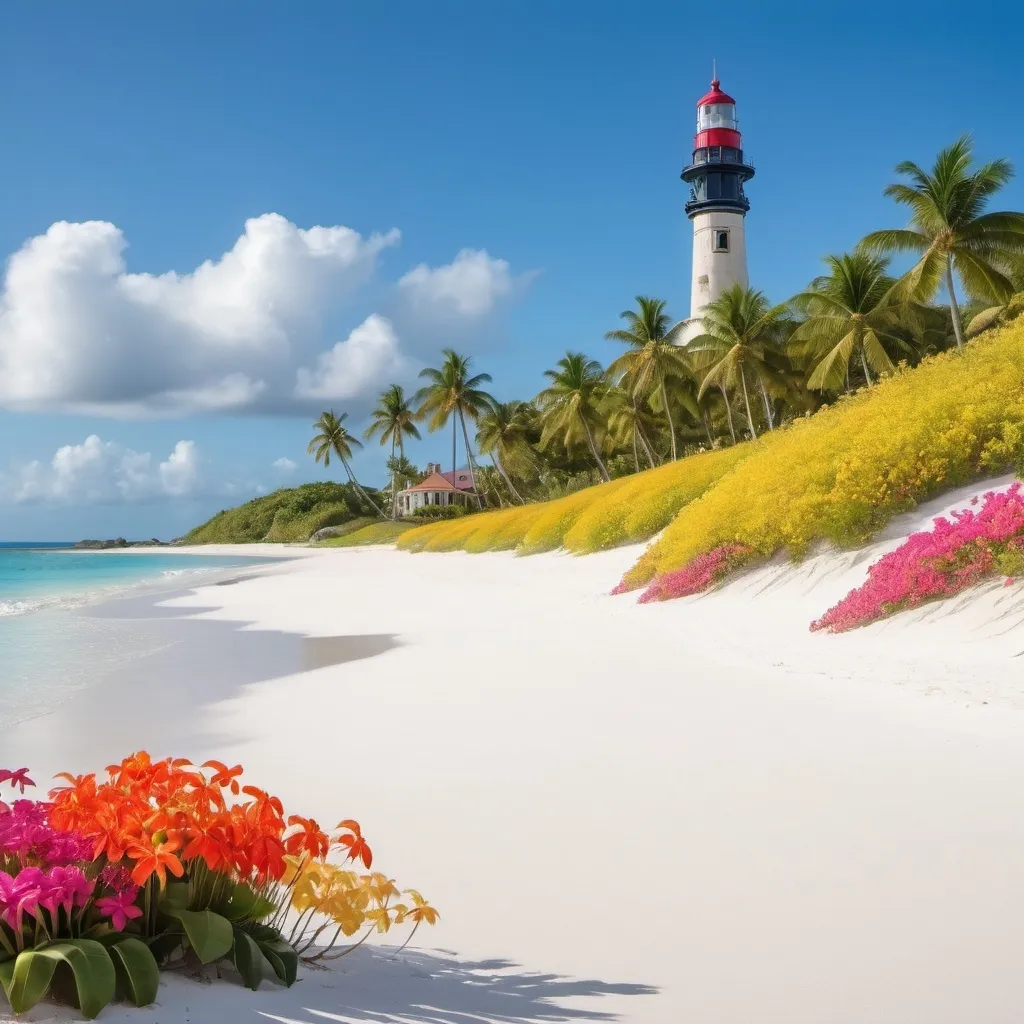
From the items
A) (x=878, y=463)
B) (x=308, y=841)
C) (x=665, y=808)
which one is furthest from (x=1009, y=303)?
(x=308, y=841)

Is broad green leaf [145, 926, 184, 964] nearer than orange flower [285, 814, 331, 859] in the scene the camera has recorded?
Yes

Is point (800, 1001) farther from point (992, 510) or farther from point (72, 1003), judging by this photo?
point (992, 510)

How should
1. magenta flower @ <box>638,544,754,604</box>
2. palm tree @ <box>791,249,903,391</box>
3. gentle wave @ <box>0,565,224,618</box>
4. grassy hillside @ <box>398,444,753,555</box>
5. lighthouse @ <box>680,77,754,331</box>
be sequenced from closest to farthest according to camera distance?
magenta flower @ <box>638,544,754,604</box>, gentle wave @ <box>0,565,224,618</box>, grassy hillside @ <box>398,444,753,555</box>, palm tree @ <box>791,249,903,391</box>, lighthouse @ <box>680,77,754,331</box>

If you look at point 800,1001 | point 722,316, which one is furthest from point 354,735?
point 722,316

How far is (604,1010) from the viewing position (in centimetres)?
250

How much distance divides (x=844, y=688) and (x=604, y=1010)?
508 cm

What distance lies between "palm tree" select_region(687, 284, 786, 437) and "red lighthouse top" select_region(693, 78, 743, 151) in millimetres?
17195

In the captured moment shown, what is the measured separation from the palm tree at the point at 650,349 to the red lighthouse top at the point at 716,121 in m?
15.3

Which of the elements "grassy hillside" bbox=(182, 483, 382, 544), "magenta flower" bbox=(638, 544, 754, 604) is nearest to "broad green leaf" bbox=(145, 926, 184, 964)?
"magenta flower" bbox=(638, 544, 754, 604)

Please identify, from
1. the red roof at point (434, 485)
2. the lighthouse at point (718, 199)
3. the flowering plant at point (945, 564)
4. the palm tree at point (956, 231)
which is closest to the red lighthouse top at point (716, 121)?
the lighthouse at point (718, 199)

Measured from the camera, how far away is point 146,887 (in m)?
2.28

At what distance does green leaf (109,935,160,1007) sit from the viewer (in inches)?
81.4

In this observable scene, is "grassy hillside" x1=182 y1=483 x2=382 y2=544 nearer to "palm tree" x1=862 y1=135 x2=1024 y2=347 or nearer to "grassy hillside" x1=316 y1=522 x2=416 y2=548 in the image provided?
"grassy hillside" x1=316 y1=522 x2=416 y2=548

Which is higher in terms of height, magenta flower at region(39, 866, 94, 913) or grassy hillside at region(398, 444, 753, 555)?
grassy hillside at region(398, 444, 753, 555)
